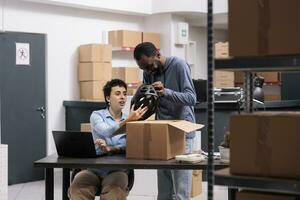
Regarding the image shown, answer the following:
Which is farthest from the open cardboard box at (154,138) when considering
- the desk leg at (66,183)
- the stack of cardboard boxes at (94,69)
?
the stack of cardboard boxes at (94,69)

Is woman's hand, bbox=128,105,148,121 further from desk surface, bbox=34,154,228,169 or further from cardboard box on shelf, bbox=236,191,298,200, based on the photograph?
cardboard box on shelf, bbox=236,191,298,200

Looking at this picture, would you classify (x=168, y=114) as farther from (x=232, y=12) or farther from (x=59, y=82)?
(x=59, y=82)

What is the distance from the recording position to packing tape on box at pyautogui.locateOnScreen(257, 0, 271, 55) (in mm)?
1851

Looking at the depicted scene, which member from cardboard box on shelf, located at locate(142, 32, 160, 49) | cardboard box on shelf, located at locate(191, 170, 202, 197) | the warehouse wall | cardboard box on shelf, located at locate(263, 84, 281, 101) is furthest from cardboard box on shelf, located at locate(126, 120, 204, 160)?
cardboard box on shelf, located at locate(263, 84, 281, 101)

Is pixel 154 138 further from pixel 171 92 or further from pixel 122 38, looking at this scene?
pixel 122 38

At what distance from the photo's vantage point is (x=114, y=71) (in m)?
7.84

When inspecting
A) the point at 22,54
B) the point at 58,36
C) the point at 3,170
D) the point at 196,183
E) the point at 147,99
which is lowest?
the point at 196,183

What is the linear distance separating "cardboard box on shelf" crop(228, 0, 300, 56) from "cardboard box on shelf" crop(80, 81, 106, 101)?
5.37 meters

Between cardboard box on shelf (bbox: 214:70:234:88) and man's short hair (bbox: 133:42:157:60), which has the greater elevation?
man's short hair (bbox: 133:42:157:60)

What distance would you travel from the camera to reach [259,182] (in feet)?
6.12

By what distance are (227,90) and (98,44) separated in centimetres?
200

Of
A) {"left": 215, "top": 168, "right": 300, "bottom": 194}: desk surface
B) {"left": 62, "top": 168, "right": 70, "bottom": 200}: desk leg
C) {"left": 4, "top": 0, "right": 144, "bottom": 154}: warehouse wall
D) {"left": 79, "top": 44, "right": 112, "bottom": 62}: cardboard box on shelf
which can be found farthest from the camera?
{"left": 79, "top": 44, "right": 112, "bottom": 62}: cardboard box on shelf

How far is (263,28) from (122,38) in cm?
595

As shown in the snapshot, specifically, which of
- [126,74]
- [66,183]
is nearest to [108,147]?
[66,183]
